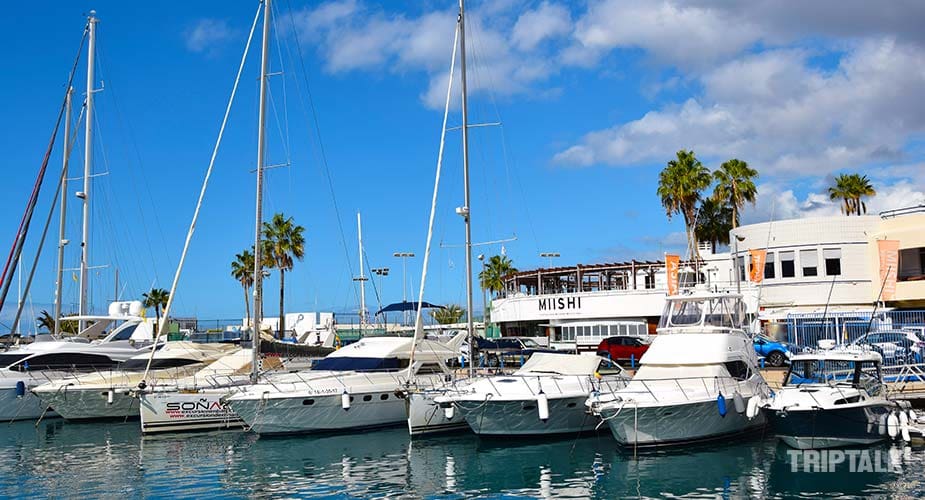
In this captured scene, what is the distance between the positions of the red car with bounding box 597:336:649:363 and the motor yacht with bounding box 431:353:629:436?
15162 millimetres

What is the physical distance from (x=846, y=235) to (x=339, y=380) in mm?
31920

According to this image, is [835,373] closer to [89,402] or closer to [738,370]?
[738,370]

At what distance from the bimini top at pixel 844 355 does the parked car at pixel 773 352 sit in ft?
42.2

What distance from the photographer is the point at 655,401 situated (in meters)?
21.4

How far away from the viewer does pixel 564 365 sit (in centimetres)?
2591

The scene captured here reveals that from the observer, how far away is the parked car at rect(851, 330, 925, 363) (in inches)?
1187

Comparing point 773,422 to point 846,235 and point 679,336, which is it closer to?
point 679,336

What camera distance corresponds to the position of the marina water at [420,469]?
60.1 feet

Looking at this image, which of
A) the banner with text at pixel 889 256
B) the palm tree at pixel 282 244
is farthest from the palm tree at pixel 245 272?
the banner with text at pixel 889 256

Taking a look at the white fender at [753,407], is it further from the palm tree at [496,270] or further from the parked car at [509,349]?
the palm tree at [496,270]

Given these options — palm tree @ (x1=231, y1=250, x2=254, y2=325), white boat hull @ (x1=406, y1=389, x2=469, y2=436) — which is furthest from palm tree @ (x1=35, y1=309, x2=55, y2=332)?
white boat hull @ (x1=406, y1=389, x2=469, y2=436)

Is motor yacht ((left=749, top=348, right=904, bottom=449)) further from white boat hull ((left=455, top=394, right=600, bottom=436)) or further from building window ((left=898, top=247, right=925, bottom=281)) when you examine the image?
building window ((left=898, top=247, right=925, bottom=281))

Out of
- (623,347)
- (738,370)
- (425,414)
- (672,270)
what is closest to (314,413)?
(425,414)

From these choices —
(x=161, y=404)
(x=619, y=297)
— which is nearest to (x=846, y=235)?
(x=619, y=297)
